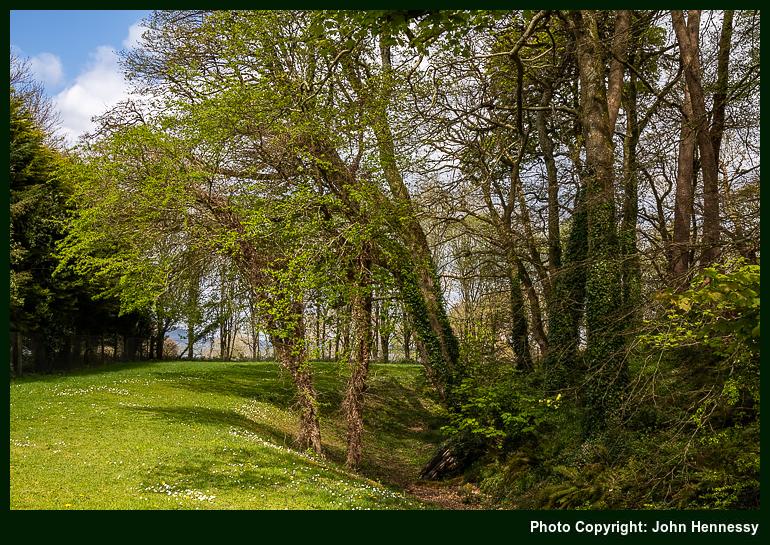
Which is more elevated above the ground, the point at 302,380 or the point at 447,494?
the point at 302,380

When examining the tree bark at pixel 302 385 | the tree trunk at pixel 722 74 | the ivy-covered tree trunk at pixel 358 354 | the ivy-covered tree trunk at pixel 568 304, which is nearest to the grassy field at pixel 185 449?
the tree bark at pixel 302 385

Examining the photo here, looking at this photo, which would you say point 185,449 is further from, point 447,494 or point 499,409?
point 499,409

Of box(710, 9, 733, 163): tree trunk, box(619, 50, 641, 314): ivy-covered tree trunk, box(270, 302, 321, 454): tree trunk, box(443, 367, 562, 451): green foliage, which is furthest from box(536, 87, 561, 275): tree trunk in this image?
box(270, 302, 321, 454): tree trunk

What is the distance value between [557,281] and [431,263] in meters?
3.67

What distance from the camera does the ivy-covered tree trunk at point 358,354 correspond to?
1648 centimetres

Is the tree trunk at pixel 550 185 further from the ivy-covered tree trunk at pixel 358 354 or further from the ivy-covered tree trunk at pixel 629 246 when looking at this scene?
the ivy-covered tree trunk at pixel 358 354

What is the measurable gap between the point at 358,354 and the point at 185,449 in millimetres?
5361

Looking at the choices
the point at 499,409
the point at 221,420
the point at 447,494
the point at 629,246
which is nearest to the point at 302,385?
the point at 221,420

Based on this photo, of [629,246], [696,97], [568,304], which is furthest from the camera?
[568,304]

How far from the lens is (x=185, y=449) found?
531 inches
